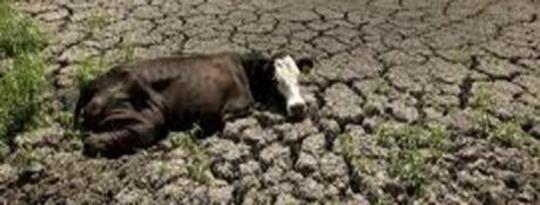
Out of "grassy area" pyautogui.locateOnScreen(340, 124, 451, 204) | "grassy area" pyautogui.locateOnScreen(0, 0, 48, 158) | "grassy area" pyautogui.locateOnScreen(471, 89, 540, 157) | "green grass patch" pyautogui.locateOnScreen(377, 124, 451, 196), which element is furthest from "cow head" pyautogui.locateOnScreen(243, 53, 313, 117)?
"grassy area" pyautogui.locateOnScreen(0, 0, 48, 158)

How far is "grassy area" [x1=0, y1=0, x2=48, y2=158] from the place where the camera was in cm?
411

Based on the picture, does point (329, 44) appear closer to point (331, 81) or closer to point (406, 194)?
point (331, 81)

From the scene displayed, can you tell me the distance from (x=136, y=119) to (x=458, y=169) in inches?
56.3

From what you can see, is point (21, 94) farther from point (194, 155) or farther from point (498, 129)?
point (498, 129)

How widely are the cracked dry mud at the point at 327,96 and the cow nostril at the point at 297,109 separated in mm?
52

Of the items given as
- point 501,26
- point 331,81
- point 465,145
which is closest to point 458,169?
point 465,145

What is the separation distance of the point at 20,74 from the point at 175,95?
2.99 ft

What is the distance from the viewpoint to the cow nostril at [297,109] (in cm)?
410

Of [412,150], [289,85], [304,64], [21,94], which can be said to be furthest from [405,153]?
[21,94]

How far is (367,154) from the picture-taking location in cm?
388

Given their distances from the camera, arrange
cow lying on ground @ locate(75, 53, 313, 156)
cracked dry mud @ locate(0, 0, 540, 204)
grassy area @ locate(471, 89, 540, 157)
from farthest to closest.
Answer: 1. grassy area @ locate(471, 89, 540, 157)
2. cow lying on ground @ locate(75, 53, 313, 156)
3. cracked dry mud @ locate(0, 0, 540, 204)

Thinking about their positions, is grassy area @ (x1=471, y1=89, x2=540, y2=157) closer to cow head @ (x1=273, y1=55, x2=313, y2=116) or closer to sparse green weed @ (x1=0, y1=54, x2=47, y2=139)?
cow head @ (x1=273, y1=55, x2=313, y2=116)

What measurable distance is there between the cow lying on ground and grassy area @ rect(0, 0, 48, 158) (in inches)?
10.7

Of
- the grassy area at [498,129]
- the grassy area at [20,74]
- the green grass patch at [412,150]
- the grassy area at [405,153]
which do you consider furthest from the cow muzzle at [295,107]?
the grassy area at [20,74]
